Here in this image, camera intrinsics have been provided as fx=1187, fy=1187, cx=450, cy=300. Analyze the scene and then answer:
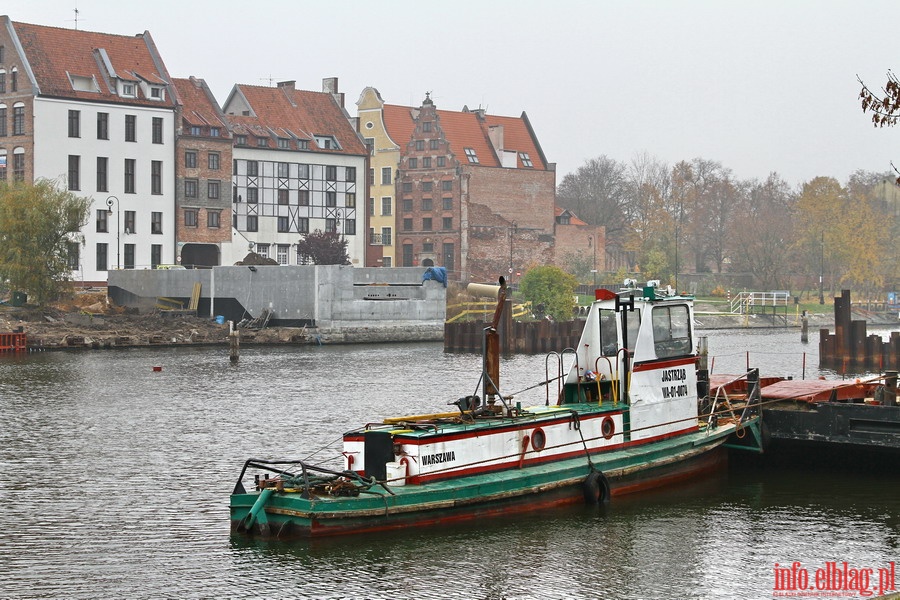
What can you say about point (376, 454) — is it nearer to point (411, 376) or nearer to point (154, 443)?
point (154, 443)

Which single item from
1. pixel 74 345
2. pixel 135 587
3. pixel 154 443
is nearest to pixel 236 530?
pixel 135 587

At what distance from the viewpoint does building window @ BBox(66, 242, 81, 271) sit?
73812 millimetres

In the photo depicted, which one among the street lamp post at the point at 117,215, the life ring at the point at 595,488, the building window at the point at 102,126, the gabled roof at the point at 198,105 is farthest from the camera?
the gabled roof at the point at 198,105

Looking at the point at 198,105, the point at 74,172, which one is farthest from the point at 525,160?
the point at 74,172

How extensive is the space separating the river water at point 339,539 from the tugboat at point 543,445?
1.42ft

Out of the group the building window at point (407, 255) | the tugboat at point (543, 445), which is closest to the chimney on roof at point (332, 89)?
the building window at point (407, 255)

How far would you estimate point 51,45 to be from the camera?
88.8 meters

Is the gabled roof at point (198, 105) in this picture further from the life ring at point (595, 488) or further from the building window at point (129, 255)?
the life ring at point (595, 488)

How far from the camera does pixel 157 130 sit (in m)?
91.9

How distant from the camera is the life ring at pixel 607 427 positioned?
23.0 metres

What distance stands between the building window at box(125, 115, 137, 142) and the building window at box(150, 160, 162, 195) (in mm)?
2337

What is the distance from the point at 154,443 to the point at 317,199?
7163cm

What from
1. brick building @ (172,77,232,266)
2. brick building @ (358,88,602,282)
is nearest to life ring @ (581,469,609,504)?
brick building @ (172,77,232,266)

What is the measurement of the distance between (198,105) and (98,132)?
10.6 m
